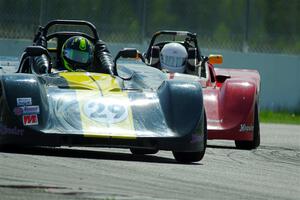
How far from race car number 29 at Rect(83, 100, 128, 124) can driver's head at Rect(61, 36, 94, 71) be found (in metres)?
2.02

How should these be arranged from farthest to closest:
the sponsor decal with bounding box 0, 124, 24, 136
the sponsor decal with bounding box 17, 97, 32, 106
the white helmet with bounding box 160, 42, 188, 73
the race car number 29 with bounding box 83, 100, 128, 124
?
the white helmet with bounding box 160, 42, 188, 73 < the race car number 29 with bounding box 83, 100, 128, 124 < the sponsor decal with bounding box 17, 97, 32, 106 < the sponsor decal with bounding box 0, 124, 24, 136

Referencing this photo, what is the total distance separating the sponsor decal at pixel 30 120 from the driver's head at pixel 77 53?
7.89ft

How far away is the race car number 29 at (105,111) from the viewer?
34.7ft

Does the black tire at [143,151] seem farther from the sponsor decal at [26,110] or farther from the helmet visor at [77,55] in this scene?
the sponsor decal at [26,110]

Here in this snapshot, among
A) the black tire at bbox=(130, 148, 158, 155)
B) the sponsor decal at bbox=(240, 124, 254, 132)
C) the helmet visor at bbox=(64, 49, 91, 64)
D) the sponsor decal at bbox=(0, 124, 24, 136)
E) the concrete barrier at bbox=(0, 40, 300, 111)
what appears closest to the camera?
the sponsor decal at bbox=(0, 124, 24, 136)

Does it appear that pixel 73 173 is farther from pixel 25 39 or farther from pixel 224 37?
pixel 224 37

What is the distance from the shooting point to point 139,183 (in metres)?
8.73

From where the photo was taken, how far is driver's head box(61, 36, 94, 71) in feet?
41.9

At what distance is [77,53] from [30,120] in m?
2.48

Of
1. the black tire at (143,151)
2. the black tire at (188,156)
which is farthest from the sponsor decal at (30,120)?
the black tire at (143,151)

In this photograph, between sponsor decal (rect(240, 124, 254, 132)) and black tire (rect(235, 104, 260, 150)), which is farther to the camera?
black tire (rect(235, 104, 260, 150))

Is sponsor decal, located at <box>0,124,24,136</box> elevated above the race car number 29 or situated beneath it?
situated beneath

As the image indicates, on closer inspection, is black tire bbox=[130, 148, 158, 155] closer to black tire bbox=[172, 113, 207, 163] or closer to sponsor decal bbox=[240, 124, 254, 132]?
black tire bbox=[172, 113, 207, 163]

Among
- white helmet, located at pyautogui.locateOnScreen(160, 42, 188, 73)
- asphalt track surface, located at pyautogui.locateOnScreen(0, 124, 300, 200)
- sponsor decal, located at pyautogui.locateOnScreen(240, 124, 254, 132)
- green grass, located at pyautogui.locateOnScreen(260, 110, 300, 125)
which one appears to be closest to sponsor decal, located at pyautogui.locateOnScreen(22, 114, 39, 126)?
asphalt track surface, located at pyautogui.locateOnScreen(0, 124, 300, 200)
